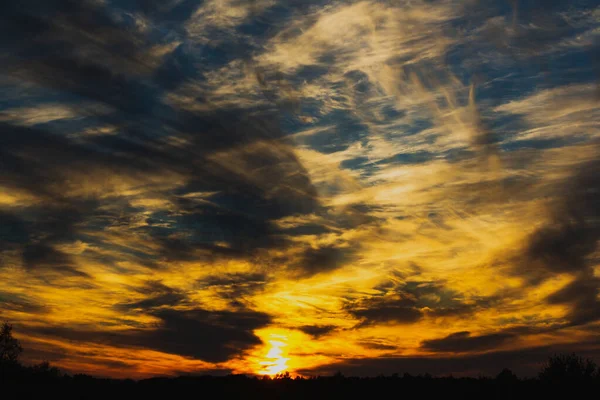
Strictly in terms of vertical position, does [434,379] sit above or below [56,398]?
above

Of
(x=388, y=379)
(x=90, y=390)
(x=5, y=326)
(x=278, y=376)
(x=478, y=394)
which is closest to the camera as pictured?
(x=478, y=394)

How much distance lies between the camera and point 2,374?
2495 inches

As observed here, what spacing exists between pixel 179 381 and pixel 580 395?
124ft

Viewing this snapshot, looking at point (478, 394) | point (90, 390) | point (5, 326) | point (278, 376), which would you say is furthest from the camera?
point (5, 326)

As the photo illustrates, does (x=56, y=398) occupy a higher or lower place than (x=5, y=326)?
lower

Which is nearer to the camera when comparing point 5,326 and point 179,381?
point 179,381

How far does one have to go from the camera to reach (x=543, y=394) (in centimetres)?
5291

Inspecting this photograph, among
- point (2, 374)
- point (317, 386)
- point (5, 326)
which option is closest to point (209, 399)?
point (317, 386)

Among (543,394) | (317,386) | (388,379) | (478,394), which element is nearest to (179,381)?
(317,386)

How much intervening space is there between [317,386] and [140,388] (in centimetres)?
1736

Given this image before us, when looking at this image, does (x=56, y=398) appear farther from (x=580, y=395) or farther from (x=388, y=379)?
(x=580, y=395)

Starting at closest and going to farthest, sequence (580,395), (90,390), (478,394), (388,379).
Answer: (580,395) < (478,394) < (90,390) < (388,379)

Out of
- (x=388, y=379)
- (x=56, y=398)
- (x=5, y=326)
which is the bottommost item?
(x=56, y=398)

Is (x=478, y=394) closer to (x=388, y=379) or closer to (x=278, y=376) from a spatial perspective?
(x=388, y=379)
